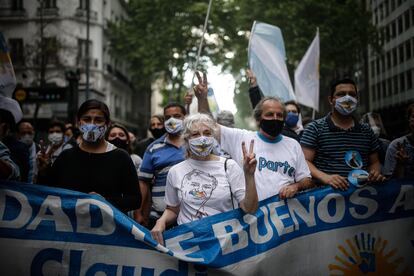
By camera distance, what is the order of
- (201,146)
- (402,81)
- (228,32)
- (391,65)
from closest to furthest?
(201,146) < (228,32) < (402,81) < (391,65)

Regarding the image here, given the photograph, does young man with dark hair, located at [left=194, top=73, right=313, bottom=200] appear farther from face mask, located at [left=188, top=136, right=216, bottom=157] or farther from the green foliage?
the green foliage

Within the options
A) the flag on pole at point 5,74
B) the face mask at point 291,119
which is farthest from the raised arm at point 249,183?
the face mask at point 291,119

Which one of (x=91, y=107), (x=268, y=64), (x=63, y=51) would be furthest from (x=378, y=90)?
(x=91, y=107)

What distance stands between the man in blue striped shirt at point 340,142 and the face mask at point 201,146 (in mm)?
1030

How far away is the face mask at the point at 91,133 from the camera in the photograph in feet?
13.3

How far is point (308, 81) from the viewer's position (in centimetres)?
1052

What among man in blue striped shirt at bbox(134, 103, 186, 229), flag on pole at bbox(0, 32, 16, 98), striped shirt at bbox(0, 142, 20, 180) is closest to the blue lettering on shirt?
man in blue striped shirt at bbox(134, 103, 186, 229)

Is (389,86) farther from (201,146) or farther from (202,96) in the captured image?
(201,146)

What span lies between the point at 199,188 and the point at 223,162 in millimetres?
289

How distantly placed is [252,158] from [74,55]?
1583 centimetres

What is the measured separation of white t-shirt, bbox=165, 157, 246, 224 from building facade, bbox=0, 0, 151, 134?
3903mm

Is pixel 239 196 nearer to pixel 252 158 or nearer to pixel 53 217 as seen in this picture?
pixel 252 158

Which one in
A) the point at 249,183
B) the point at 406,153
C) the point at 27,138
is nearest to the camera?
the point at 249,183

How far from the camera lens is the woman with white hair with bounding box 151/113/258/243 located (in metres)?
3.87
